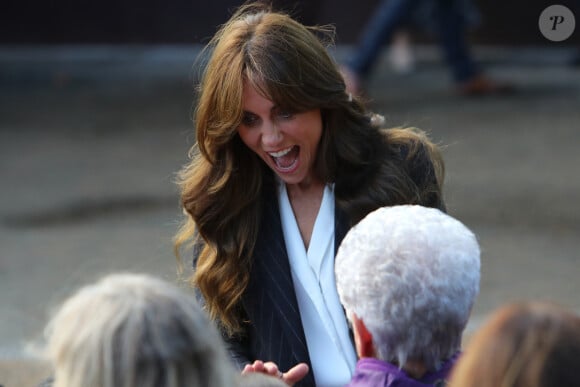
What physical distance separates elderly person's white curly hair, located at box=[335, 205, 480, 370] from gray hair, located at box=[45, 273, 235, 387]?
0.40 metres

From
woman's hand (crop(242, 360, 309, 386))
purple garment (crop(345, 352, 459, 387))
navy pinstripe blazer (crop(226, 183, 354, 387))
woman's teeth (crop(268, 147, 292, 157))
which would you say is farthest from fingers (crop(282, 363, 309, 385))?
woman's teeth (crop(268, 147, 292, 157))

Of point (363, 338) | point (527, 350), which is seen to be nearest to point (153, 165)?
point (363, 338)

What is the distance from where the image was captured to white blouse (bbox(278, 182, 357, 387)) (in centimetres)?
309

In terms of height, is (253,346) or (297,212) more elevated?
(297,212)

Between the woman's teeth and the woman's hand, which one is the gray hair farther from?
the woman's teeth

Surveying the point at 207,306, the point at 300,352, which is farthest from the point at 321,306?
the point at 207,306

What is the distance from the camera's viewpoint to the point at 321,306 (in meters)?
3.13

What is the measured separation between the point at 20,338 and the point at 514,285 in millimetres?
2317

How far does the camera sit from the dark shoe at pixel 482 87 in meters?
9.45

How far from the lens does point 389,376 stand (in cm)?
236

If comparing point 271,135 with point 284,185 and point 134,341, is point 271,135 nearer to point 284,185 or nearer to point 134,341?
point 284,185

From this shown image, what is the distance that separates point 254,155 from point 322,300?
1.57 feet

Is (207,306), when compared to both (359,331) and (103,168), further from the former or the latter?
(103,168)

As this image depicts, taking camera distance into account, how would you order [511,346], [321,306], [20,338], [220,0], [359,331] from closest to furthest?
[511,346] → [359,331] → [321,306] → [20,338] → [220,0]
